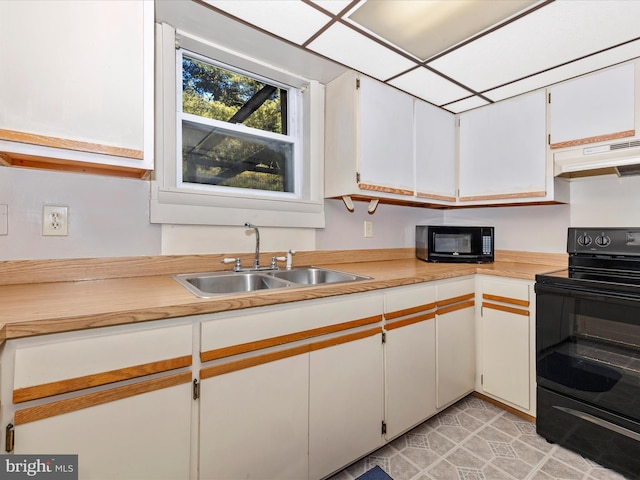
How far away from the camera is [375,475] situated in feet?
4.62

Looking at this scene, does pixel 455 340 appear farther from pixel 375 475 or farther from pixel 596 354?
pixel 375 475

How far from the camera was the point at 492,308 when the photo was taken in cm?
194

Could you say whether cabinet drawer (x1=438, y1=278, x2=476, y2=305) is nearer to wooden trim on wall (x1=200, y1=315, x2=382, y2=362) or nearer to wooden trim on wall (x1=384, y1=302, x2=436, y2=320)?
wooden trim on wall (x1=384, y1=302, x2=436, y2=320)

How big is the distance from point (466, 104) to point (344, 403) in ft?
7.21

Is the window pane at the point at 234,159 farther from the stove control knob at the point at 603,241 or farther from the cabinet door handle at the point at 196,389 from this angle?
the stove control knob at the point at 603,241

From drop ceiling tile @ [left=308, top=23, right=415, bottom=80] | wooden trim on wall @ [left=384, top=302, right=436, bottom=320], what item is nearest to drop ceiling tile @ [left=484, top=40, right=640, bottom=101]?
drop ceiling tile @ [left=308, top=23, right=415, bottom=80]

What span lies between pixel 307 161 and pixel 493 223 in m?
1.66

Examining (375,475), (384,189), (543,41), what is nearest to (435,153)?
(384,189)

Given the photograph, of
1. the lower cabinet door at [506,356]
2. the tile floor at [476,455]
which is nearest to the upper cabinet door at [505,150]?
the lower cabinet door at [506,356]

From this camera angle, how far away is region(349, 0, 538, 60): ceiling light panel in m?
1.33

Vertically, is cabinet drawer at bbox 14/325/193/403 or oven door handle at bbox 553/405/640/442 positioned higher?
cabinet drawer at bbox 14/325/193/403

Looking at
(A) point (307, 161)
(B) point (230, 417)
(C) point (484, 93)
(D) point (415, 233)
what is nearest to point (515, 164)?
(C) point (484, 93)

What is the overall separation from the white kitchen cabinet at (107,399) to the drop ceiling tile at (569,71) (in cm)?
235

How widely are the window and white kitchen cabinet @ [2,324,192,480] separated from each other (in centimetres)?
106
